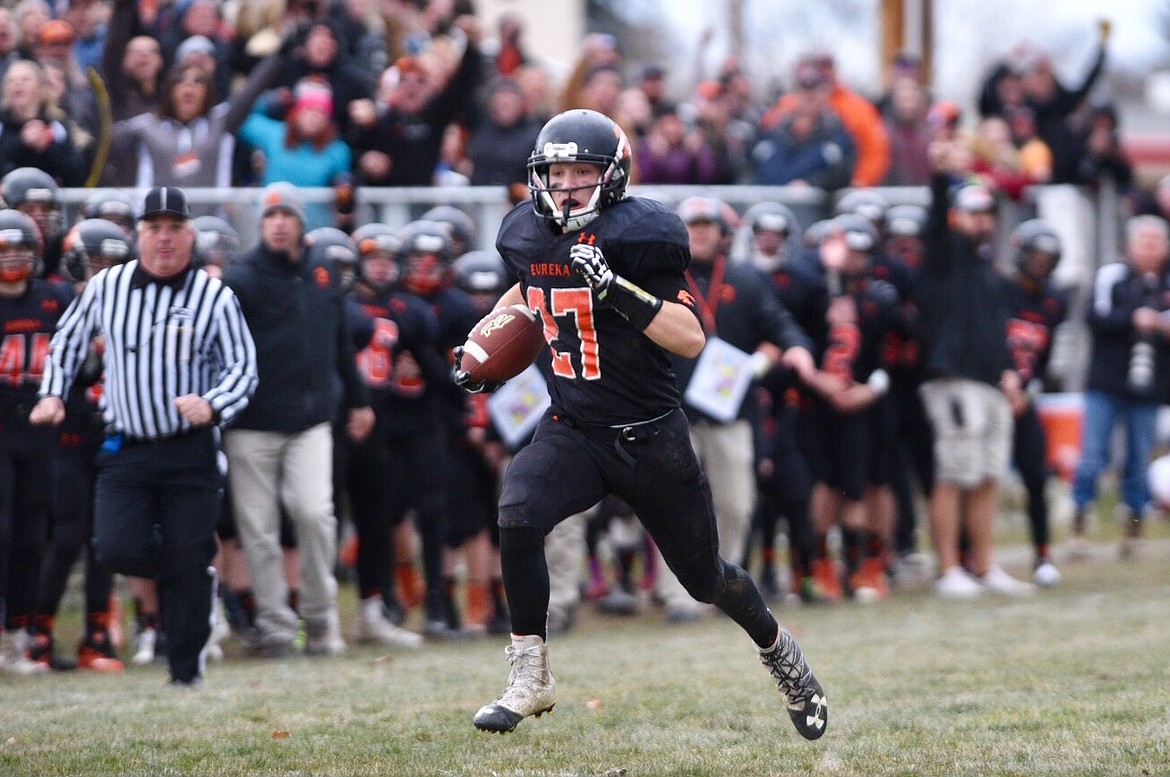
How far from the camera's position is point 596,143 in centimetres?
552

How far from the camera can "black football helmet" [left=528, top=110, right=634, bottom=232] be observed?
550 centimetres

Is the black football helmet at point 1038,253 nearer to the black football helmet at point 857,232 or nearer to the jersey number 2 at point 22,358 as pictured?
the black football helmet at point 857,232

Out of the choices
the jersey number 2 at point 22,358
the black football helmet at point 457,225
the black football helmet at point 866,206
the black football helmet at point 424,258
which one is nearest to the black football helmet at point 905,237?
the black football helmet at point 866,206

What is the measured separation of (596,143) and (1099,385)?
7.91 metres

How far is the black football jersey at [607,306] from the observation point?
5.50m

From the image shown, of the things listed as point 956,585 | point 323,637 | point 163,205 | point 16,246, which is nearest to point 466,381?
point 163,205

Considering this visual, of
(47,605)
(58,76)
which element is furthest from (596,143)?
(58,76)

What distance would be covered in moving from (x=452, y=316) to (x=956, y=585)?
3538mm

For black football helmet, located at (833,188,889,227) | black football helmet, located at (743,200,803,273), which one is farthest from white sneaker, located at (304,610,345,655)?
black football helmet, located at (833,188,889,227)

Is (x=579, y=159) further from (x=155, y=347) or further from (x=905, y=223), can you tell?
(x=905, y=223)

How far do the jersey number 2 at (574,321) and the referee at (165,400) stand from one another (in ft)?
6.55

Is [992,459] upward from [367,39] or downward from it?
downward

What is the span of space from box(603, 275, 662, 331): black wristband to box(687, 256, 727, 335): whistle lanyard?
14.8 feet

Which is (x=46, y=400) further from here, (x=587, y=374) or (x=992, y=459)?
(x=992, y=459)
